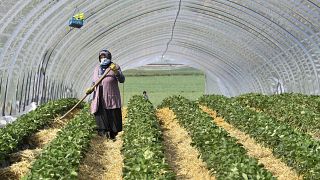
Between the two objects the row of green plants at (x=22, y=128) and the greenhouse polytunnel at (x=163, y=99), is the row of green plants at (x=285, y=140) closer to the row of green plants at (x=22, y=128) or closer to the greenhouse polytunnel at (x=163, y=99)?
the greenhouse polytunnel at (x=163, y=99)

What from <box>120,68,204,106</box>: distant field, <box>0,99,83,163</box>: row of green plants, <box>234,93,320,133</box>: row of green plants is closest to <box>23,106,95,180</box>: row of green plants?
<box>0,99,83,163</box>: row of green plants

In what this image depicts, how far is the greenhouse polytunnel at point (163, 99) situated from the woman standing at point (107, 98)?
22mm

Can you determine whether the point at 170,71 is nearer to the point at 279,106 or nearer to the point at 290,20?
the point at 290,20

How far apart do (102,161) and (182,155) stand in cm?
145

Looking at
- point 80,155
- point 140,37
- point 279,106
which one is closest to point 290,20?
point 279,106

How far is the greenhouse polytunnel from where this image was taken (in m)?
8.27

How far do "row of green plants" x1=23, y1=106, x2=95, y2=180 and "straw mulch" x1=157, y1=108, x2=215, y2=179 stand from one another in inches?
59.0

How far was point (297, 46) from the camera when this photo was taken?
73.3 ft

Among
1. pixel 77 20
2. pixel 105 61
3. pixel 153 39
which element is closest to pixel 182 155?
pixel 105 61

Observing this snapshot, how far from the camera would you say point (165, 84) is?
49.9 metres

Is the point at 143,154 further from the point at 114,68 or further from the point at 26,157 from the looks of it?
the point at 114,68

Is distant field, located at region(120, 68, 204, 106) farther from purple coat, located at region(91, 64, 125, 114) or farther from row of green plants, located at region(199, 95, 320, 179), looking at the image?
purple coat, located at region(91, 64, 125, 114)

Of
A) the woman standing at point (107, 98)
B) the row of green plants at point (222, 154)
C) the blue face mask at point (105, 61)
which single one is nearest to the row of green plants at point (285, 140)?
the row of green plants at point (222, 154)

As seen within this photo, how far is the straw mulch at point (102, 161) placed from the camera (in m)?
8.27
